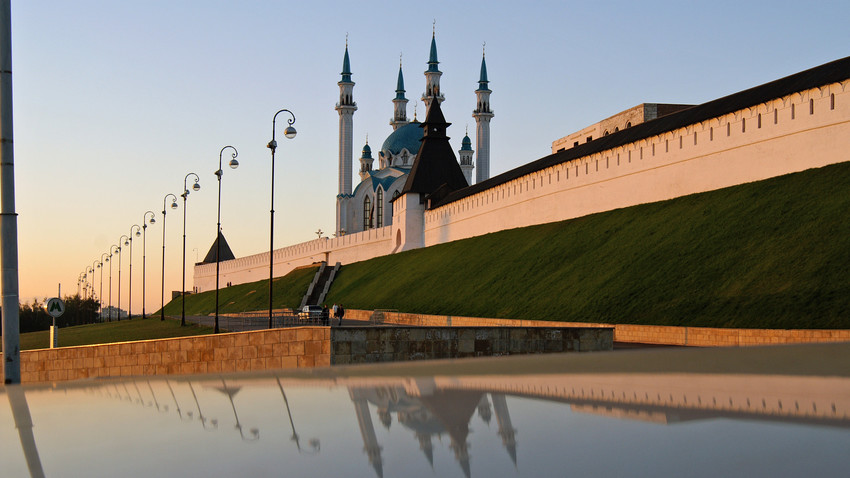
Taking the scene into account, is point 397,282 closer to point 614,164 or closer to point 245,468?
point 614,164

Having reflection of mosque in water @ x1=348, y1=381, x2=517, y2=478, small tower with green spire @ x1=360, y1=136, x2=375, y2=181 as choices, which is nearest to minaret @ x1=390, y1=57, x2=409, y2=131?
small tower with green spire @ x1=360, y1=136, x2=375, y2=181

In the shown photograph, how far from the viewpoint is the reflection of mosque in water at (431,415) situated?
5.12 meters

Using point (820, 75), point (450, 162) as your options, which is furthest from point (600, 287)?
point (450, 162)

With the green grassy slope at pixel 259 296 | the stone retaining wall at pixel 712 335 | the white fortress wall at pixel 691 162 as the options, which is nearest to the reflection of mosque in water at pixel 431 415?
the stone retaining wall at pixel 712 335

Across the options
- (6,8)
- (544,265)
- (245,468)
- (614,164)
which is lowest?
(245,468)

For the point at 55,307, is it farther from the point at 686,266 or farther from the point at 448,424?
the point at 686,266

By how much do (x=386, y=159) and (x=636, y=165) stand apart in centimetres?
5836

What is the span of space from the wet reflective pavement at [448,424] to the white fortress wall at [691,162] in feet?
49.7

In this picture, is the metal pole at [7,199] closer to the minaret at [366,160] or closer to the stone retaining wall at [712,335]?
the stone retaining wall at [712,335]

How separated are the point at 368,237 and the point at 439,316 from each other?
2764 centimetres

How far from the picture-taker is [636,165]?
29.7 m

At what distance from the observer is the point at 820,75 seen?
77.6 feet

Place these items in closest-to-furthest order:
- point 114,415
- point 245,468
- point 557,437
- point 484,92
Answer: point 245,468 → point 557,437 → point 114,415 → point 484,92

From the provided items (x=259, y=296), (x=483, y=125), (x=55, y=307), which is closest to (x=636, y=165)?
(x=55, y=307)
